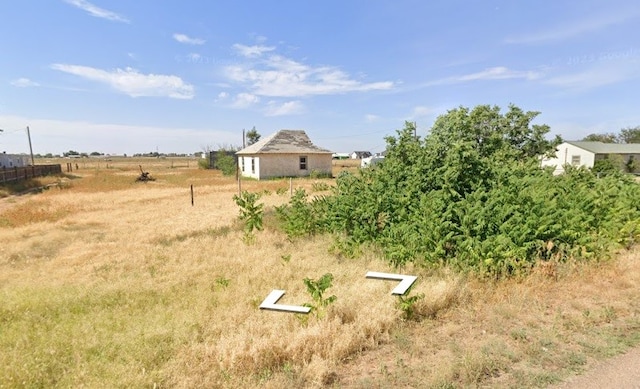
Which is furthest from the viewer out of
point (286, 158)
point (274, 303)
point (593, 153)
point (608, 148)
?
point (608, 148)

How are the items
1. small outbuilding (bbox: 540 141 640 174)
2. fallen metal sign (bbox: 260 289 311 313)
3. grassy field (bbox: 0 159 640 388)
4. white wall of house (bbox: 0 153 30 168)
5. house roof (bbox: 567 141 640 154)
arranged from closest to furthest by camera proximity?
1. grassy field (bbox: 0 159 640 388)
2. fallen metal sign (bbox: 260 289 311 313)
3. white wall of house (bbox: 0 153 30 168)
4. small outbuilding (bbox: 540 141 640 174)
5. house roof (bbox: 567 141 640 154)

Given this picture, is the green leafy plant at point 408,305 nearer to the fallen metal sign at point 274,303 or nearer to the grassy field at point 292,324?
the grassy field at point 292,324

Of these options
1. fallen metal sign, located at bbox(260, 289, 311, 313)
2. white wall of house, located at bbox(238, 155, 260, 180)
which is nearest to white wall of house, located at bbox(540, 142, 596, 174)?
white wall of house, located at bbox(238, 155, 260, 180)

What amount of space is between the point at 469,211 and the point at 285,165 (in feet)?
76.5

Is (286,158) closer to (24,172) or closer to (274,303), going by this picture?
(24,172)

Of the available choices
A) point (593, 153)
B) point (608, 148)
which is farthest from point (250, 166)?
point (608, 148)

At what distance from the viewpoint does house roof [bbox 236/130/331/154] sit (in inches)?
1080

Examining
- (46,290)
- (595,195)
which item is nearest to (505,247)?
(595,195)

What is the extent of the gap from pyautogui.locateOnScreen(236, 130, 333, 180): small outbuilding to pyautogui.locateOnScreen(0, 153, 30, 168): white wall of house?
73.6ft

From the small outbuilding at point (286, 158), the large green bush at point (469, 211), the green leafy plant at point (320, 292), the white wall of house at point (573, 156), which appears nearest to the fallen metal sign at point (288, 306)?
the green leafy plant at point (320, 292)

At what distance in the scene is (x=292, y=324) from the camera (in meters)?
3.76

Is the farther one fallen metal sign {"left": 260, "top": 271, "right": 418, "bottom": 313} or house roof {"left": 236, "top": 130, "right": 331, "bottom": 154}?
house roof {"left": 236, "top": 130, "right": 331, "bottom": 154}

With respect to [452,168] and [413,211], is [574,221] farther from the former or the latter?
[413,211]

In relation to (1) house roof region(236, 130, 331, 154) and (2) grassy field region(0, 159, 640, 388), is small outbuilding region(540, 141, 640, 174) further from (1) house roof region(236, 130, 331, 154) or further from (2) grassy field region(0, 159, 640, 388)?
(2) grassy field region(0, 159, 640, 388)
